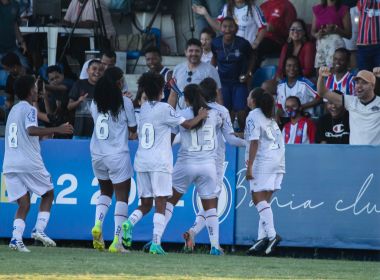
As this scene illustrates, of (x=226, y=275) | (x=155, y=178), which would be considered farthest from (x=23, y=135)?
(x=226, y=275)

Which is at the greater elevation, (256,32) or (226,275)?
(256,32)

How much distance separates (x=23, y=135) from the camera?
45.0 ft

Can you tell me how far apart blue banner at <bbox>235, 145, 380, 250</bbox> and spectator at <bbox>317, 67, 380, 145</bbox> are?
0.72ft

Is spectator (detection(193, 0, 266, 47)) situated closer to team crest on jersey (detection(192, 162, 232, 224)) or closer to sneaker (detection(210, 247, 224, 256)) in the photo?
team crest on jersey (detection(192, 162, 232, 224))

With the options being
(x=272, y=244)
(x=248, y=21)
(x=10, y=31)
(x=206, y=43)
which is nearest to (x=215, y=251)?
(x=272, y=244)

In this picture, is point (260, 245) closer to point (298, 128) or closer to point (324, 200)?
point (324, 200)

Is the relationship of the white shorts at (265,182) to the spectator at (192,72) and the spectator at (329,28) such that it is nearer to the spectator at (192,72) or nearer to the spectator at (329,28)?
the spectator at (192,72)

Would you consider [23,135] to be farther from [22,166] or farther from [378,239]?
[378,239]

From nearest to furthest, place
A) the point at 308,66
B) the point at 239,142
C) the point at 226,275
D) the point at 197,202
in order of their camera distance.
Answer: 1. the point at 226,275
2. the point at 239,142
3. the point at 197,202
4. the point at 308,66

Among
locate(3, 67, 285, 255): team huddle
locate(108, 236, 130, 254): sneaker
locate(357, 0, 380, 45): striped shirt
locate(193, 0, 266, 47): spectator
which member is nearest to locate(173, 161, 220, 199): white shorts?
locate(3, 67, 285, 255): team huddle

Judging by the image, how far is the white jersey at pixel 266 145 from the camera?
14.2m

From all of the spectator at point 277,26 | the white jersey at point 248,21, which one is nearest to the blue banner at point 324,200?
the white jersey at point 248,21

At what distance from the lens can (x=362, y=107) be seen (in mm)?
14852

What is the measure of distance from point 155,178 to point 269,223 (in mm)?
1638
